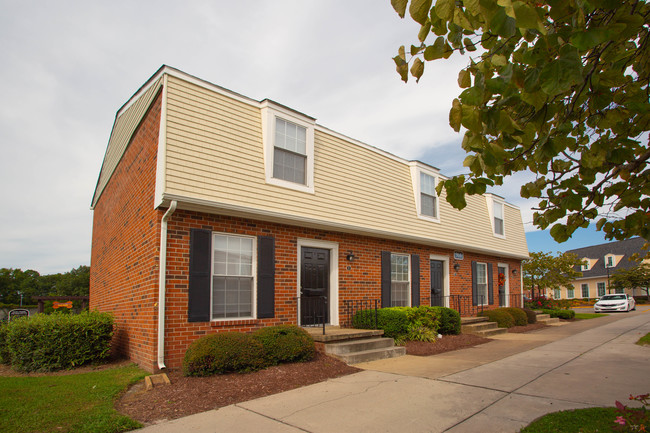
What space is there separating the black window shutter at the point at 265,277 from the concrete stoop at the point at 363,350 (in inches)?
54.9

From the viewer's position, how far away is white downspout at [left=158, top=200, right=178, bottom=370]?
726 cm

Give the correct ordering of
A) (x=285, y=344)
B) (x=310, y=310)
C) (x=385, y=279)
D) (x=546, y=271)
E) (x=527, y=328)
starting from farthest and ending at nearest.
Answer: (x=546, y=271), (x=527, y=328), (x=385, y=279), (x=310, y=310), (x=285, y=344)

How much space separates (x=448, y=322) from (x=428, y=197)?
4.01 m

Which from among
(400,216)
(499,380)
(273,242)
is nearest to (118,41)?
(273,242)

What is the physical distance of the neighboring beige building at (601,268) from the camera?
4728 centimetres

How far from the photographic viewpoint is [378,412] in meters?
5.10

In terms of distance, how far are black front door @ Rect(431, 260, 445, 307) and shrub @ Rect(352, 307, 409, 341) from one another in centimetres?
Result: 364

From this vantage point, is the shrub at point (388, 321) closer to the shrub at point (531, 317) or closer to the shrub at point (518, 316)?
the shrub at point (518, 316)

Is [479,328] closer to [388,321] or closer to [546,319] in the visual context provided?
[388,321]

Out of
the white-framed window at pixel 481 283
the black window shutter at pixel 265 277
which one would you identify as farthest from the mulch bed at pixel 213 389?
the white-framed window at pixel 481 283

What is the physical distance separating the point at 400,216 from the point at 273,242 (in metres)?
4.47

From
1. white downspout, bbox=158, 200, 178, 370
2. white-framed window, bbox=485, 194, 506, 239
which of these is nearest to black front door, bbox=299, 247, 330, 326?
white downspout, bbox=158, 200, 178, 370

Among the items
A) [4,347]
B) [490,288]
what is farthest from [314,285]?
[490,288]

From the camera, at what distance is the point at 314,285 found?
33.1ft
